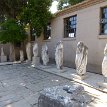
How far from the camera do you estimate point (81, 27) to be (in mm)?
10180

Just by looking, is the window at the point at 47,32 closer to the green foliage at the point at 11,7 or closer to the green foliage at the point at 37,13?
the green foliage at the point at 37,13

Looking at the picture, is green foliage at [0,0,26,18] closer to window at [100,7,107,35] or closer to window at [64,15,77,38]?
window at [64,15,77,38]

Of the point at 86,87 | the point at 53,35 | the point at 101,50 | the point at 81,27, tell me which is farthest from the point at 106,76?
the point at 53,35

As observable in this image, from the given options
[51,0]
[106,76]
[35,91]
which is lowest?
[35,91]

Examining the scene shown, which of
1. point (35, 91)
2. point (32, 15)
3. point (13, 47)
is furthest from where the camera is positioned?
point (13, 47)

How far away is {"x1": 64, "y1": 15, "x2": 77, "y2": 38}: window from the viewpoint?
11081 millimetres

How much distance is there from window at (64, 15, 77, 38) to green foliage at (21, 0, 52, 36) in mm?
1601

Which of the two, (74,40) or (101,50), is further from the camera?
(74,40)

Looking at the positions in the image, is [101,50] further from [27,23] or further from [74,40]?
[27,23]

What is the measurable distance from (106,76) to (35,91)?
2.74 meters

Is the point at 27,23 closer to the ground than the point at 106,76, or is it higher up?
higher up

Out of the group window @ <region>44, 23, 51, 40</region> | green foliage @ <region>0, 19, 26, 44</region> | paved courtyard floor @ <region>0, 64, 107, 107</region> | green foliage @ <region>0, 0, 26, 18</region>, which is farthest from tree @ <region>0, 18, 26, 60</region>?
paved courtyard floor @ <region>0, 64, 107, 107</region>

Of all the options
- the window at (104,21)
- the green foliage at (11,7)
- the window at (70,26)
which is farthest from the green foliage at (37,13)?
the window at (104,21)

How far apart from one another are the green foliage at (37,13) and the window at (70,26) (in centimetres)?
160
